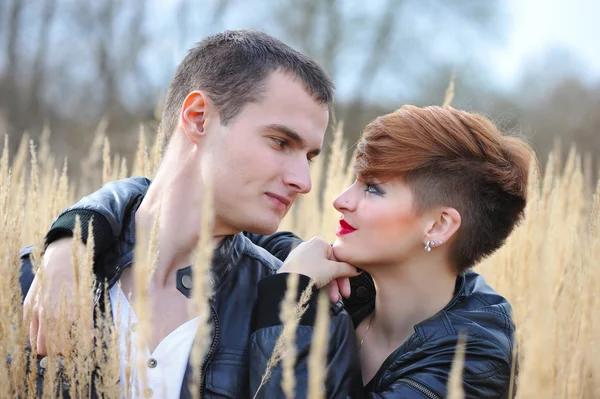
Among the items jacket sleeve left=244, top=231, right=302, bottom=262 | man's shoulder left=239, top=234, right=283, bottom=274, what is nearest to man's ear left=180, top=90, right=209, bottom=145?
man's shoulder left=239, top=234, right=283, bottom=274

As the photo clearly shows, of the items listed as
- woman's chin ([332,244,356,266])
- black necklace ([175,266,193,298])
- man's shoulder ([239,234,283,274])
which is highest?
man's shoulder ([239,234,283,274])

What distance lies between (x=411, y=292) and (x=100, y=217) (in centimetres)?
89

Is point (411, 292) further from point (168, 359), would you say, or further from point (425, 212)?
point (168, 359)

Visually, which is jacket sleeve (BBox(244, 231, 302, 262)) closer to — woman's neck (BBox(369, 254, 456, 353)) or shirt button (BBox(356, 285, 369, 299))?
shirt button (BBox(356, 285, 369, 299))

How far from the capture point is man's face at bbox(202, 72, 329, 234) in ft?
5.64

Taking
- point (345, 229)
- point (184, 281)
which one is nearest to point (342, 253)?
point (345, 229)

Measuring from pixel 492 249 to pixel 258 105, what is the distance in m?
0.81

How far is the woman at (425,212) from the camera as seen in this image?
1757 millimetres

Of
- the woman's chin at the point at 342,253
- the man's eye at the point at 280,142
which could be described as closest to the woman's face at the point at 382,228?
the woman's chin at the point at 342,253

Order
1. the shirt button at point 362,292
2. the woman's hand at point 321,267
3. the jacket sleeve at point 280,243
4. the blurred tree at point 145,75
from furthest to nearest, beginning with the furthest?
the blurred tree at point 145,75, the jacket sleeve at point 280,243, the shirt button at point 362,292, the woman's hand at point 321,267

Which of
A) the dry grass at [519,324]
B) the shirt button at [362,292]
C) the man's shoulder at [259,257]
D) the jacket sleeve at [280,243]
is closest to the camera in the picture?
the dry grass at [519,324]

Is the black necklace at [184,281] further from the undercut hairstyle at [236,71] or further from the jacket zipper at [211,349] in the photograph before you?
the undercut hairstyle at [236,71]

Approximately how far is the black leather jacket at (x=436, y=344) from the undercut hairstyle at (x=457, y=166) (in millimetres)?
182

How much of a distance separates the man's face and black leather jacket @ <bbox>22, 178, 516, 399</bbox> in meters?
0.27
